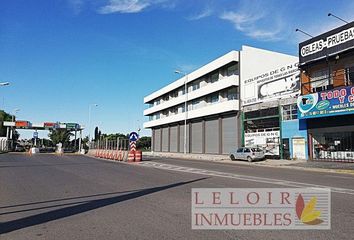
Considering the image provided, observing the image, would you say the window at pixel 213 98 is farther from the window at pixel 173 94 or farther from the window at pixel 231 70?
the window at pixel 173 94

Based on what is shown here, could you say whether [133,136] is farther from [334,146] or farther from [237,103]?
[334,146]

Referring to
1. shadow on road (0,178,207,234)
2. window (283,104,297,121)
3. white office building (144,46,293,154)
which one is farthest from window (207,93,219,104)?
shadow on road (0,178,207,234)

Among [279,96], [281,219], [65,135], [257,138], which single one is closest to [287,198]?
[281,219]

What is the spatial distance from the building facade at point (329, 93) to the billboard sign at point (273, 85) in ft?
5.63

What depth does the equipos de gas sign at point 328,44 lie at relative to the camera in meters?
28.4

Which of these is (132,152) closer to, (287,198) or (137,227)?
(287,198)

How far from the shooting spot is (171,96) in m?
72.5

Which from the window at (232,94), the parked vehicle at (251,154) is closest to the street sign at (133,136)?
the parked vehicle at (251,154)

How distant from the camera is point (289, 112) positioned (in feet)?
118

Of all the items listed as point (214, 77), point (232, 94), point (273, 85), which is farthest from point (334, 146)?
point (214, 77)

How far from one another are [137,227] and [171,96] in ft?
216

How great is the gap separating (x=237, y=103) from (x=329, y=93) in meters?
16.4

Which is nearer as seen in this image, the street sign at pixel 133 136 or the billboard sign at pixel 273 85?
the street sign at pixel 133 136

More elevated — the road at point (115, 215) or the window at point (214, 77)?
the window at point (214, 77)
